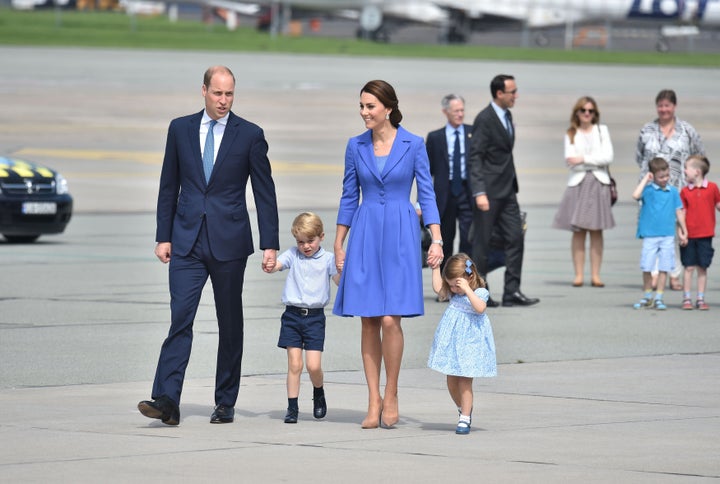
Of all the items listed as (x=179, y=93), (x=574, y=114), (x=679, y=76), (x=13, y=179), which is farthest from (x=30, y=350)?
(x=679, y=76)

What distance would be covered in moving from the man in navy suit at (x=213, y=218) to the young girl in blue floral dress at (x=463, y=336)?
0.96 meters

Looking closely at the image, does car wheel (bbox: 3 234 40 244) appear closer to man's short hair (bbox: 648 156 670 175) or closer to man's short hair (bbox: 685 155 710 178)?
man's short hair (bbox: 648 156 670 175)

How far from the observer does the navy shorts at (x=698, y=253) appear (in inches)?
549

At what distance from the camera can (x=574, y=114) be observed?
15555mm

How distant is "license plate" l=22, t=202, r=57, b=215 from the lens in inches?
761

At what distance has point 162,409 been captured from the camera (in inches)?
323

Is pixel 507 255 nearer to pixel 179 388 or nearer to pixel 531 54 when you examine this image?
pixel 179 388

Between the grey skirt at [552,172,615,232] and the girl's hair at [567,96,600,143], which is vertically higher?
the girl's hair at [567,96,600,143]

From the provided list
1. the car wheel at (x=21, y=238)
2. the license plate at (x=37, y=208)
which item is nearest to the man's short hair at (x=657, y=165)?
the license plate at (x=37, y=208)

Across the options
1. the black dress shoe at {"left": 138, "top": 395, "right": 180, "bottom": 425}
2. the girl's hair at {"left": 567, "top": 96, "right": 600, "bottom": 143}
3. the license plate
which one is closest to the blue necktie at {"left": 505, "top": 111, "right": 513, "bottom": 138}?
the girl's hair at {"left": 567, "top": 96, "right": 600, "bottom": 143}

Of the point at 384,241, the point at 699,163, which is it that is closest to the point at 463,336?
the point at 384,241

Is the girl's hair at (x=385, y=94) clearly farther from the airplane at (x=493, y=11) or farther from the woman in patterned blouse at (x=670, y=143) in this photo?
the airplane at (x=493, y=11)

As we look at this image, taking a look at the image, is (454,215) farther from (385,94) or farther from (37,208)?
(37,208)

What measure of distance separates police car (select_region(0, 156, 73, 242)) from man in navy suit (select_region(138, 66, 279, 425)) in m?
11.0
